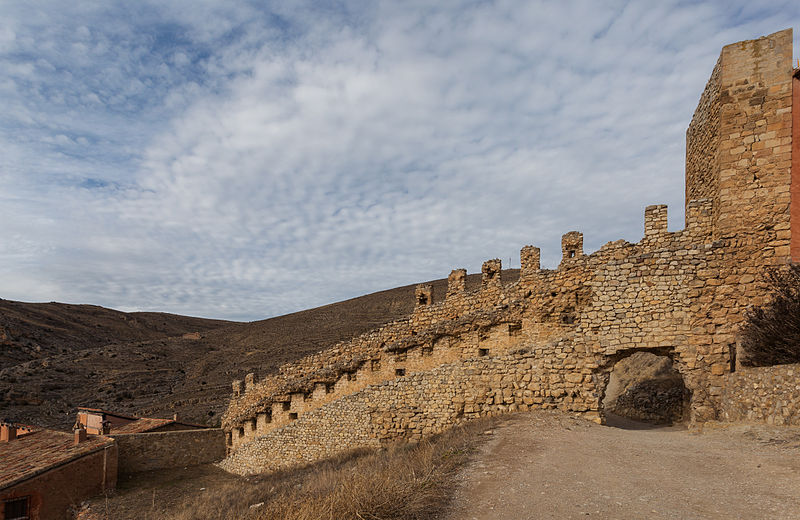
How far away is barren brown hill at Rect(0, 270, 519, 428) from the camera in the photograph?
29.6 meters

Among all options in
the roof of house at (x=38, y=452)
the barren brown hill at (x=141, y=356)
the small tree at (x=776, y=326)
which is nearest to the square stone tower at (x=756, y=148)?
the small tree at (x=776, y=326)

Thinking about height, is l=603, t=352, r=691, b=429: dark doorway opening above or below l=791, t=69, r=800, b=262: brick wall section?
below

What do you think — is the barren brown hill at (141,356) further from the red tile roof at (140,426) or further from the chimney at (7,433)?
the chimney at (7,433)

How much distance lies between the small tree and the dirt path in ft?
4.67

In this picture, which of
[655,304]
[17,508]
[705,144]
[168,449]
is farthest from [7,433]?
[705,144]

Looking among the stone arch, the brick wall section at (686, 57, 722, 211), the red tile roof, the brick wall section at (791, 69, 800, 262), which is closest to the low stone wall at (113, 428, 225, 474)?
the red tile roof

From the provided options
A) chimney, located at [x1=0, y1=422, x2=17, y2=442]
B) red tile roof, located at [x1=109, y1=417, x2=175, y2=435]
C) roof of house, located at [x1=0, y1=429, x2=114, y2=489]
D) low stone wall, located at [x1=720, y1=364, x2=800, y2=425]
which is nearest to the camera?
low stone wall, located at [x1=720, y1=364, x2=800, y2=425]

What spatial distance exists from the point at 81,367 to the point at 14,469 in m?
28.2

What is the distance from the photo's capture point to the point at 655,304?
33.0ft

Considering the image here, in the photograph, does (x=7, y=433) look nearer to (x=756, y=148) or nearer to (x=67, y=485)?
(x=67, y=485)

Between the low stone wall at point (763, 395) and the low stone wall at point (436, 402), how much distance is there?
8.14 ft

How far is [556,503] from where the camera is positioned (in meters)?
5.14

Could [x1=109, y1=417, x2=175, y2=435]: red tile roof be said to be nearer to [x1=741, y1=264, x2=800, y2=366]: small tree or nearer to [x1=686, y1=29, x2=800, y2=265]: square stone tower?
[x1=741, y1=264, x2=800, y2=366]: small tree

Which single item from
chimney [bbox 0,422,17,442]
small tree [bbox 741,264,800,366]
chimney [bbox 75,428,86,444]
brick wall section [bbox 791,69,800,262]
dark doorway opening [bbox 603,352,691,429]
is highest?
brick wall section [bbox 791,69,800,262]
